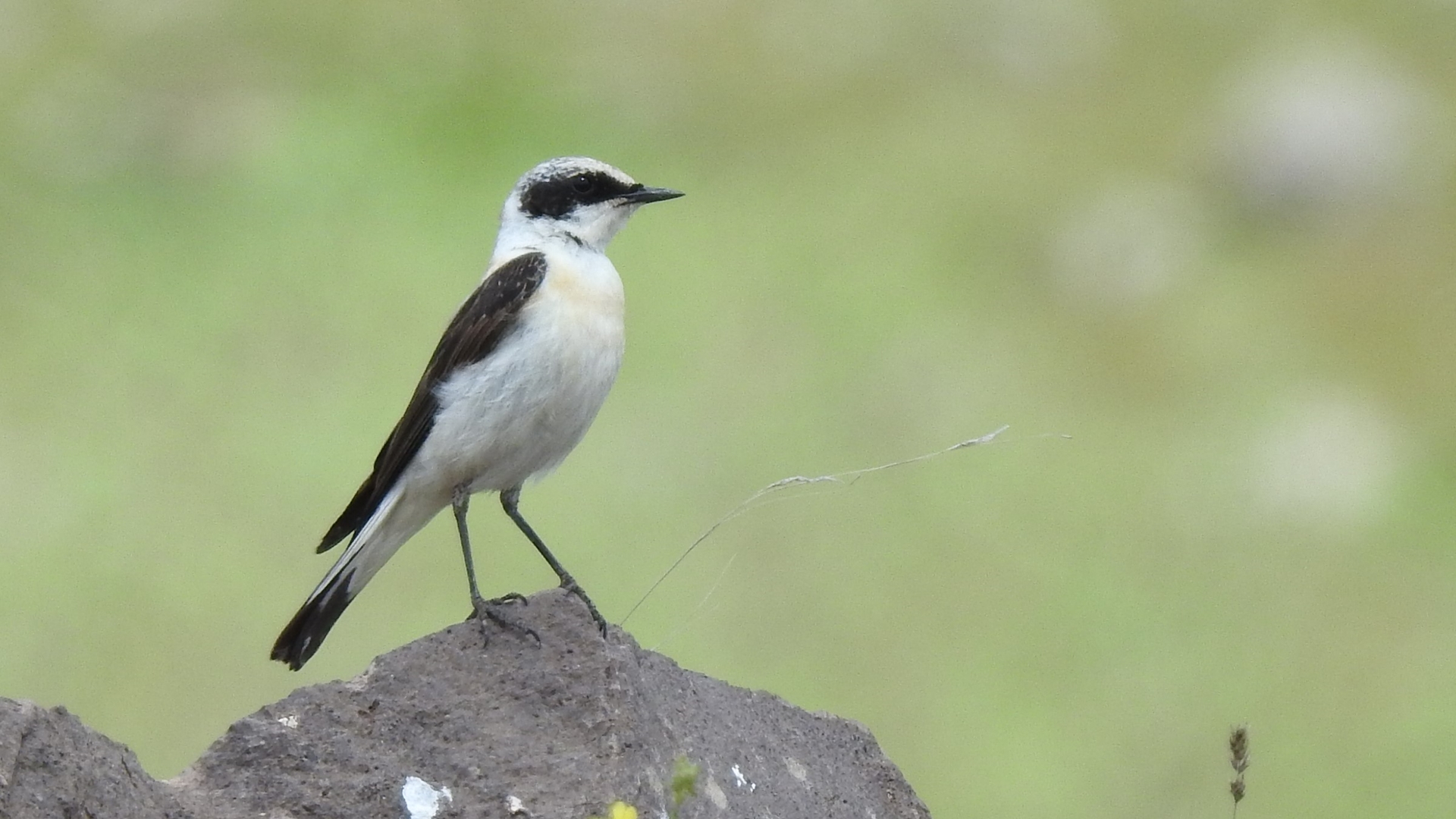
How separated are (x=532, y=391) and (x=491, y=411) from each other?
141 millimetres

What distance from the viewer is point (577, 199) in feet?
19.9

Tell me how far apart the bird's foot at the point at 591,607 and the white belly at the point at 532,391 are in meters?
0.60

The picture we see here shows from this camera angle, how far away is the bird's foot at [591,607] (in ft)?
15.4

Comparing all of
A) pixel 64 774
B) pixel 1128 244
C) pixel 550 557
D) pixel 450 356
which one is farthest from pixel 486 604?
pixel 1128 244

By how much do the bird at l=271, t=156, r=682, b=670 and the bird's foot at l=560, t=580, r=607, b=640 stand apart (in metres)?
0.23

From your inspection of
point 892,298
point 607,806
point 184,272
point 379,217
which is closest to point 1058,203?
point 892,298

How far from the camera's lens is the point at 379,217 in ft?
42.8

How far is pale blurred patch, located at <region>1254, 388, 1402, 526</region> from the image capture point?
1186 cm

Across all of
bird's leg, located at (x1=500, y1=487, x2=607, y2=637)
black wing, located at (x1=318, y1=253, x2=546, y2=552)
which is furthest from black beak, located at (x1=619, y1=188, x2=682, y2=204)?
bird's leg, located at (x1=500, y1=487, x2=607, y2=637)

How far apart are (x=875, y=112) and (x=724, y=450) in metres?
4.79

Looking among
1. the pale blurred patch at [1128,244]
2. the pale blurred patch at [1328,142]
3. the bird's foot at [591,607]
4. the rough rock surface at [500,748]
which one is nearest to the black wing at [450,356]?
the bird's foot at [591,607]

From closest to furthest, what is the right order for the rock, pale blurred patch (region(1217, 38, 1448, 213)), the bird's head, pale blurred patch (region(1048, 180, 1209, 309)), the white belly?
1. the rock
2. the white belly
3. the bird's head
4. pale blurred patch (region(1048, 180, 1209, 309))
5. pale blurred patch (region(1217, 38, 1448, 213))

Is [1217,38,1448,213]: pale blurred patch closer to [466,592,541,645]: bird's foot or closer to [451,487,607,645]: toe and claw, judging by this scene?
[451,487,607,645]: toe and claw

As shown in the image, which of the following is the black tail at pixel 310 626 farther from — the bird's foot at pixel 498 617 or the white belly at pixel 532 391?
the bird's foot at pixel 498 617
